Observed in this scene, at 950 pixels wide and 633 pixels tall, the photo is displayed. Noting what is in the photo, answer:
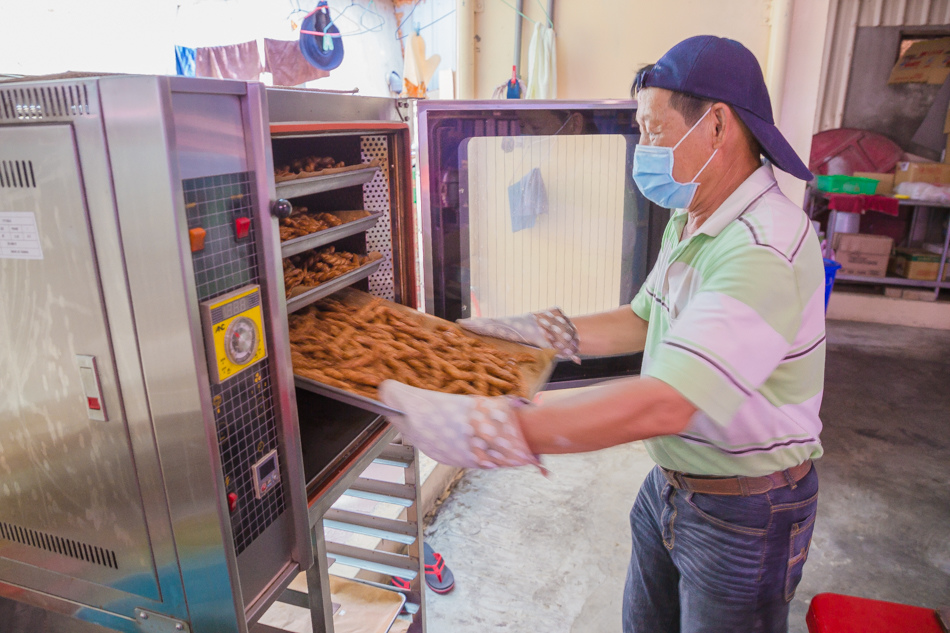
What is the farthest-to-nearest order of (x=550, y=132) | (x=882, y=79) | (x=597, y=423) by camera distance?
1. (x=882, y=79)
2. (x=550, y=132)
3. (x=597, y=423)

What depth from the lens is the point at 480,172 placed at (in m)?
2.45

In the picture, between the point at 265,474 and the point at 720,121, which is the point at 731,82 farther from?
the point at 265,474

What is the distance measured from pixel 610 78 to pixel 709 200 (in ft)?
7.79

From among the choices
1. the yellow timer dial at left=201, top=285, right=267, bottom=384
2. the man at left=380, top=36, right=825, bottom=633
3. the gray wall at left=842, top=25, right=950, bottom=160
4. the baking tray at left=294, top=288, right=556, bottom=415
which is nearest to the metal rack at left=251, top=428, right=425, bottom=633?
the baking tray at left=294, top=288, right=556, bottom=415

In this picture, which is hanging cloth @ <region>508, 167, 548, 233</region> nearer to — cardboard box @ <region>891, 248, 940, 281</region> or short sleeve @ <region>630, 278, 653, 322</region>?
short sleeve @ <region>630, 278, 653, 322</region>

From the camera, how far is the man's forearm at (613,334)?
1.95 metres

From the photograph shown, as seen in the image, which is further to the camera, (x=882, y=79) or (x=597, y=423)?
(x=882, y=79)

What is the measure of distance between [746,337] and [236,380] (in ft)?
3.14

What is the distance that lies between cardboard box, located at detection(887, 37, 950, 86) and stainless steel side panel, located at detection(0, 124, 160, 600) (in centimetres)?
946

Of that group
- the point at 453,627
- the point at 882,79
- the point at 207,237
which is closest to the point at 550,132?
the point at 207,237

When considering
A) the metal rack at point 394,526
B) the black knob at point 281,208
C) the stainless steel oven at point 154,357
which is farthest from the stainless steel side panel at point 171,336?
the metal rack at point 394,526

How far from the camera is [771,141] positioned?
1.33 meters

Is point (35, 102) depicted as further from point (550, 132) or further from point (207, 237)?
point (550, 132)

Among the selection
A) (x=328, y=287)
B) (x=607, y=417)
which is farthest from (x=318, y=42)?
(x=607, y=417)
